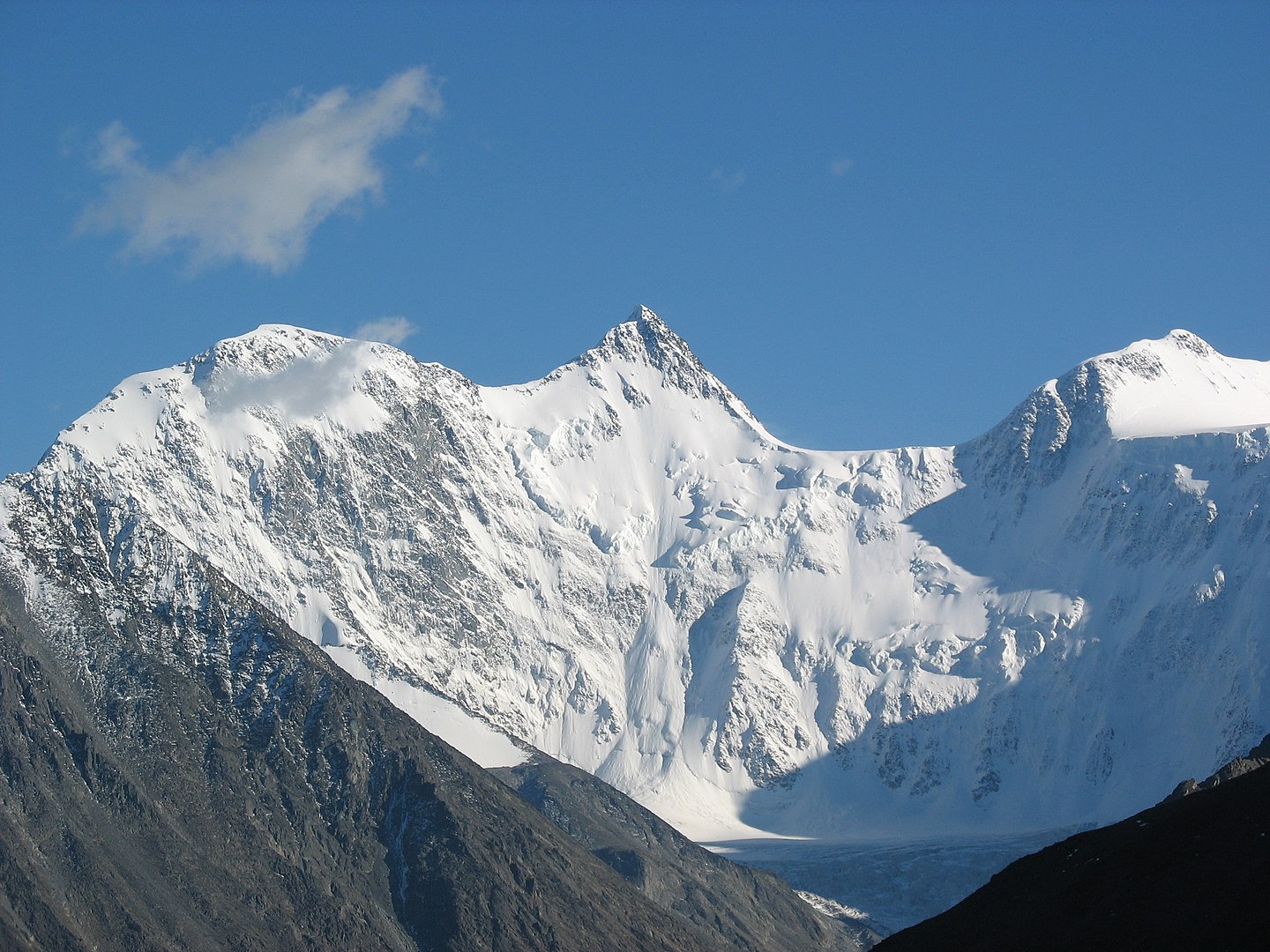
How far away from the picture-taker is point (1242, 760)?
169750 mm

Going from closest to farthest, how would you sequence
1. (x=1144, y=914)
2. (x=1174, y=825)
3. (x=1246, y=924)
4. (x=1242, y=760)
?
(x=1246, y=924) → (x=1144, y=914) → (x=1174, y=825) → (x=1242, y=760)

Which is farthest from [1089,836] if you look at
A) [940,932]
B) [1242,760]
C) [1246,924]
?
[1242,760]

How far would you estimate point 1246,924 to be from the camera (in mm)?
96062

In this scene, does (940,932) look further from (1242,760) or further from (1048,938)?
(1242,760)

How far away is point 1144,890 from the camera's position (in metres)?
106

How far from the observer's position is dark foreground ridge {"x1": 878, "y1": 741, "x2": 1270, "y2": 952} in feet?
326

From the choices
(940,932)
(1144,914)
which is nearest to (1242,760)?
(940,932)

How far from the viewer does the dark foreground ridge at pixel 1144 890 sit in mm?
99375

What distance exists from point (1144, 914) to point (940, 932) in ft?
61.5

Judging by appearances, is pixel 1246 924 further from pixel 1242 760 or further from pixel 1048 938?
pixel 1242 760

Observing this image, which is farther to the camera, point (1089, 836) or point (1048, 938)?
point (1089, 836)

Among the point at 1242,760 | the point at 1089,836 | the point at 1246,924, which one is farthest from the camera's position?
the point at 1242,760

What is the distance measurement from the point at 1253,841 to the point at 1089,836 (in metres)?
21.3

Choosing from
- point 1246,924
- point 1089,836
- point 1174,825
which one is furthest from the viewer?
point 1089,836
